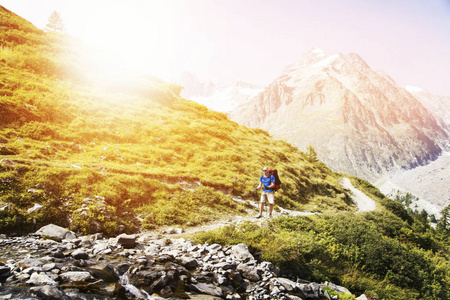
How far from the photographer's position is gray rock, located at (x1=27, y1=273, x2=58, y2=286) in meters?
5.98

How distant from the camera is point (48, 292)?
5.53 metres

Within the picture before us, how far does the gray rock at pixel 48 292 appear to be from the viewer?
5488 millimetres

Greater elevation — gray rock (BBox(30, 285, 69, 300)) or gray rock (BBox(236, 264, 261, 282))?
gray rock (BBox(30, 285, 69, 300))

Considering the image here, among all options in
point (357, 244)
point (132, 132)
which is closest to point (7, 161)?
point (132, 132)

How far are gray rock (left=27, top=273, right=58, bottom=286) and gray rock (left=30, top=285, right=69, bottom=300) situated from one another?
13.5 inches

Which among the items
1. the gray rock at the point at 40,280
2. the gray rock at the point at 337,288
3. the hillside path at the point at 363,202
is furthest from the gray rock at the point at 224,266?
the hillside path at the point at 363,202

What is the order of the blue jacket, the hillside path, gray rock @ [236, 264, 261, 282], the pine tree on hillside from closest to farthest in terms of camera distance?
gray rock @ [236, 264, 261, 282]
the blue jacket
the hillside path
the pine tree on hillside

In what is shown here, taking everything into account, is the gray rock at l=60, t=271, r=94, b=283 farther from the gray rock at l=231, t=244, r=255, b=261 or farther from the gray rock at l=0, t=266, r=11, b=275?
the gray rock at l=231, t=244, r=255, b=261

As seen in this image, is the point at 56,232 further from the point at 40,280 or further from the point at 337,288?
the point at 337,288

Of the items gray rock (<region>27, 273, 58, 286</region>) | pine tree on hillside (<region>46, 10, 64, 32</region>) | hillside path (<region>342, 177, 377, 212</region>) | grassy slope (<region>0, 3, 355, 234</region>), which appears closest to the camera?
gray rock (<region>27, 273, 58, 286</region>)

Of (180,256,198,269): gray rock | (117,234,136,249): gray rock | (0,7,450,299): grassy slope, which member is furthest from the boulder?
(117,234,136,249): gray rock

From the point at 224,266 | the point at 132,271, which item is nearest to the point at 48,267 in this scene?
the point at 132,271

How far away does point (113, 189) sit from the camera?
13516mm

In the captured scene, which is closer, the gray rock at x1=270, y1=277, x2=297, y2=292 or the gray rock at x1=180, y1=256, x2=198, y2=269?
the gray rock at x1=270, y1=277, x2=297, y2=292
